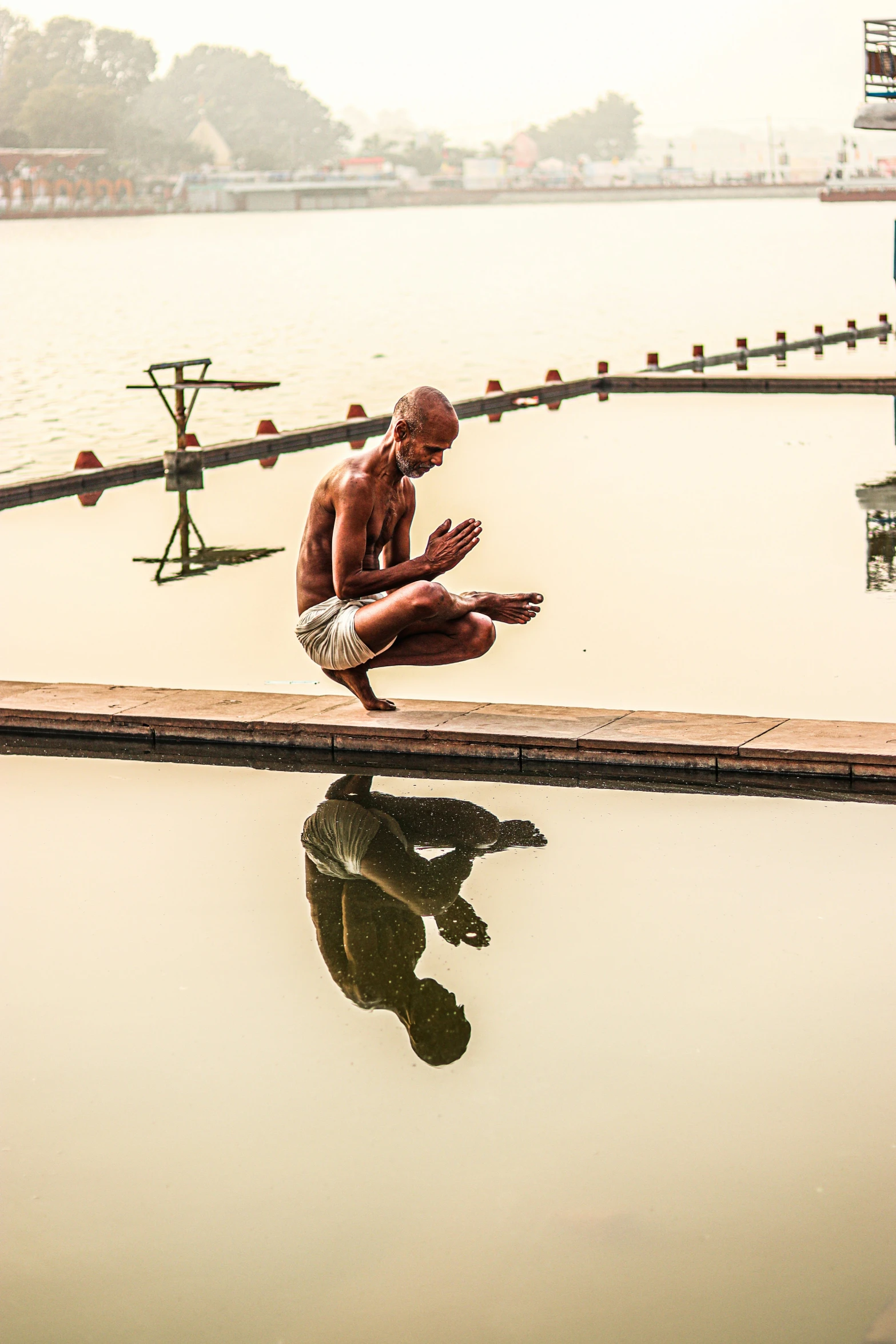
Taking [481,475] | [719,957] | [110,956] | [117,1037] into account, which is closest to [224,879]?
[110,956]

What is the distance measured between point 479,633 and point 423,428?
0.87 m

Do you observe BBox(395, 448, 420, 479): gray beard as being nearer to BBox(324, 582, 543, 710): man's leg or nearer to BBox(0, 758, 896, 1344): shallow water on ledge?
BBox(324, 582, 543, 710): man's leg

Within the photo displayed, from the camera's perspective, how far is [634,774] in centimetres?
632

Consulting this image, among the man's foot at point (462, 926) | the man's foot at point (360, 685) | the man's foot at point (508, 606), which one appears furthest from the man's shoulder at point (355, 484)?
the man's foot at point (462, 926)

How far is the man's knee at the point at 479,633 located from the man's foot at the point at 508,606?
0.34 feet

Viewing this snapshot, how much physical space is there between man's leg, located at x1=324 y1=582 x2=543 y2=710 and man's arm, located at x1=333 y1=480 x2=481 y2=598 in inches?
2.3

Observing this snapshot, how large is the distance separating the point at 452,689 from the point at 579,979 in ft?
11.4

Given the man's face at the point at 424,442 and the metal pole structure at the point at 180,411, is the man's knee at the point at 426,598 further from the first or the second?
the metal pole structure at the point at 180,411

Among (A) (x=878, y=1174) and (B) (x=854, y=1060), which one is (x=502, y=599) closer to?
(B) (x=854, y=1060)

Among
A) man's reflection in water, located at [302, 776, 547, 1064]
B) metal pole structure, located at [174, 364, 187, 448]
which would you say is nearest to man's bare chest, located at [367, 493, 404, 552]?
man's reflection in water, located at [302, 776, 547, 1064]

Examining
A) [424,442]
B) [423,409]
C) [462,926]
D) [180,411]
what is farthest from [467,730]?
[180,411]

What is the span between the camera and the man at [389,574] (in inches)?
242

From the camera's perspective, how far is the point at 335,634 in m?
6.60

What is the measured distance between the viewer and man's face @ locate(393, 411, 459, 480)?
19.9 ft
